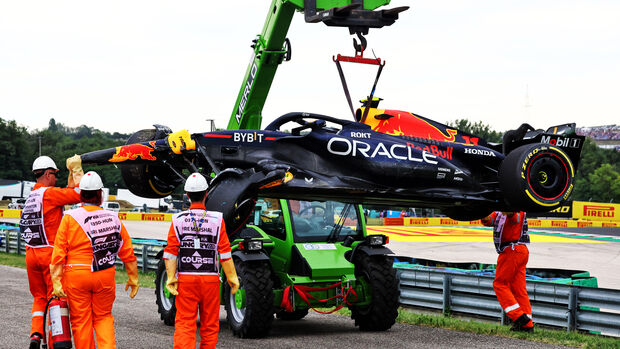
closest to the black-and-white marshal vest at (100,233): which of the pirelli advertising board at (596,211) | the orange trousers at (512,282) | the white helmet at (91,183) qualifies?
the white helmet at (91,183)

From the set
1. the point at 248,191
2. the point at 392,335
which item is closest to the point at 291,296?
the point at 392,335

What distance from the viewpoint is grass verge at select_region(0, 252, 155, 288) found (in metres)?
16.0

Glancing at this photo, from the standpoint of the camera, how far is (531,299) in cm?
1048

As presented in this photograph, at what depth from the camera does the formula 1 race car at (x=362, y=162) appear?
865 cm

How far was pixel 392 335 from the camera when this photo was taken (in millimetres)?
9883

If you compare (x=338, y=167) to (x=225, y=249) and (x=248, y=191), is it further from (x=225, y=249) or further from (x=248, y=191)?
(x=225, y=249)

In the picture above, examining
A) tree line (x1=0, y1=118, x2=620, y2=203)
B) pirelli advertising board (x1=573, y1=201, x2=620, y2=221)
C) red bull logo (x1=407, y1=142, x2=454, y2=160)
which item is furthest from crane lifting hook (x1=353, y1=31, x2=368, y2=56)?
tree line (x1=0, y1=118, x2=620, y2=203)

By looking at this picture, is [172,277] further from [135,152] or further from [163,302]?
[163,302]

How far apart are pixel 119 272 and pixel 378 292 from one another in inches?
407

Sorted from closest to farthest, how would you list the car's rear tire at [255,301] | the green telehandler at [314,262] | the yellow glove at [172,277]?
the yellow glove at [172,277]
the car's rear tire at [255,301]
the green telehandler at [314,262]

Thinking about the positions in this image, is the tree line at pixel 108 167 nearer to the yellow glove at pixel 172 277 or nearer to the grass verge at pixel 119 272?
the grass verge at pixel 119 272

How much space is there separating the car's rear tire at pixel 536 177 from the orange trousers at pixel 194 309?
12.9 feet

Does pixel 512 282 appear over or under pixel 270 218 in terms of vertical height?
under

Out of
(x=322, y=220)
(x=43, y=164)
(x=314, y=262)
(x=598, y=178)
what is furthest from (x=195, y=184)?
(x=598, y=178)
